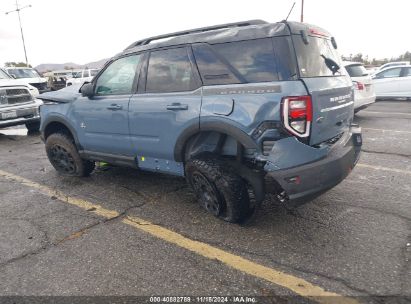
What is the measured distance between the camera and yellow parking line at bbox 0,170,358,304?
7.82 feet

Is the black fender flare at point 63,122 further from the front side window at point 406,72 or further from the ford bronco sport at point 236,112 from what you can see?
the front side window at point 406,72

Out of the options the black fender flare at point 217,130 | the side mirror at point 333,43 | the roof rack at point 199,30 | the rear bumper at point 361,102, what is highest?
the roof rack at point 199,30

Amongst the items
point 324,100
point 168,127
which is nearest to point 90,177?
point 168,127

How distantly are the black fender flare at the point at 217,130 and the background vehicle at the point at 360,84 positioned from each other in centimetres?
621

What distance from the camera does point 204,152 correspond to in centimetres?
353

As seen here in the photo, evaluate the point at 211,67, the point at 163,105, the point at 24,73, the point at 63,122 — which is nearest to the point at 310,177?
the point at 211,67

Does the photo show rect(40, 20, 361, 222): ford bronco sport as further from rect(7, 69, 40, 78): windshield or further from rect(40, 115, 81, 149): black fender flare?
rect(7, 69, 40, 78): windshield

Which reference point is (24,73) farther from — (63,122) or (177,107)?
(177,107)

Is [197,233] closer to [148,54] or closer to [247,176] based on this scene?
[247,176]

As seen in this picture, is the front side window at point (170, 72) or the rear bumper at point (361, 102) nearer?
the front side window at point (170, 72)

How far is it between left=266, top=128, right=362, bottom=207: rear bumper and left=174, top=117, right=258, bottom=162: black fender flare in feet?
1.16

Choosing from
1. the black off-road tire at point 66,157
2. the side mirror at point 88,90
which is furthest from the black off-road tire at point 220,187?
the black off-road tire at point 66,157

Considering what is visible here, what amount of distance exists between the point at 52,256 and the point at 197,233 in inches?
51.5

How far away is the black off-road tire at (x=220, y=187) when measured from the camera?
3201 millimetres
